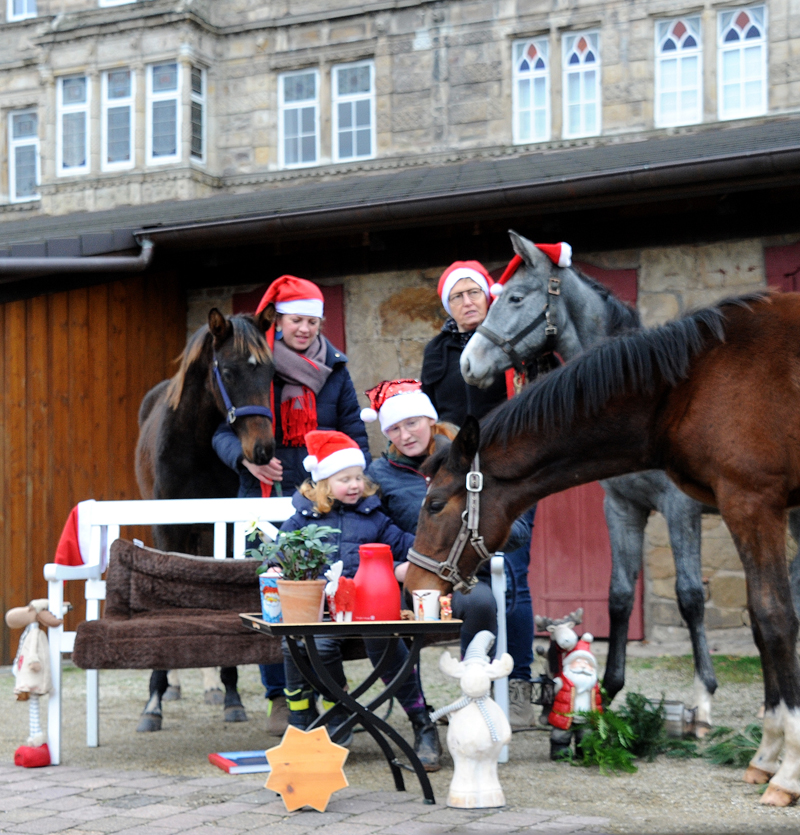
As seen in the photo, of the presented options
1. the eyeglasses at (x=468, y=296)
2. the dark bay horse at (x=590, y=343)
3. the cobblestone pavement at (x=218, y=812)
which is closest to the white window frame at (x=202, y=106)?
the eyeglasses at (x=468, y=296)

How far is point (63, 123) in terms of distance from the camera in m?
18.7

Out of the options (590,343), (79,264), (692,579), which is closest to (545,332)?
(590,343)

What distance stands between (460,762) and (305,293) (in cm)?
246

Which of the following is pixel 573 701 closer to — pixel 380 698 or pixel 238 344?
pixel 380 698

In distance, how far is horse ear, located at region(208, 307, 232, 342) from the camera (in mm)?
5062

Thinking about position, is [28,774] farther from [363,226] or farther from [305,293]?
[363,226]

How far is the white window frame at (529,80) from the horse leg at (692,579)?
10977 mm

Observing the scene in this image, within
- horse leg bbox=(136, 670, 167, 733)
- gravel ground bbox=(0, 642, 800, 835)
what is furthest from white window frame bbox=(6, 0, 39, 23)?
horse leg bbox=(136, 670, 167, 733)

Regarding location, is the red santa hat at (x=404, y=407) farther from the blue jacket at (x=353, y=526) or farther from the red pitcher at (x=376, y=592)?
the red pitcher at (x=376, y=592)

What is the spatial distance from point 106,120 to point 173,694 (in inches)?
553

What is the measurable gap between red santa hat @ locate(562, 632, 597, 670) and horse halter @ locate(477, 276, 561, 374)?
4.30ft

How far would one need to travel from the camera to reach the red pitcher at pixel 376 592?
3680 mm

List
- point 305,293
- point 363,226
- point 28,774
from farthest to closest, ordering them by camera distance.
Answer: point 363,226 < point 305,293 < point 28,774

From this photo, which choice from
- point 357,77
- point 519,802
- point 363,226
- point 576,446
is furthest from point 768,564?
point 357,77
